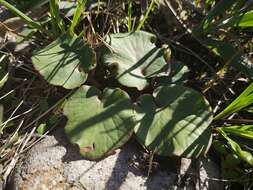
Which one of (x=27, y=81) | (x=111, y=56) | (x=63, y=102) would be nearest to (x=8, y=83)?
(x=27, y=81)

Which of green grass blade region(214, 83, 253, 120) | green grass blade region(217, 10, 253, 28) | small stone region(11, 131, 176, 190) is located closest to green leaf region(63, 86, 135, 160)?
small stone region(11, 131, 176, 190)

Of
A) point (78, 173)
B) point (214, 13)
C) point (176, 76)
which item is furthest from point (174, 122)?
point (214, 13)

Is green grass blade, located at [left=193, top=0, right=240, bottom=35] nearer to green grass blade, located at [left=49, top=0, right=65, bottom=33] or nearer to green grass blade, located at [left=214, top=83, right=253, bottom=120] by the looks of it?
green grass blade, located at [left=214, top=83, right=253, bottom=120]

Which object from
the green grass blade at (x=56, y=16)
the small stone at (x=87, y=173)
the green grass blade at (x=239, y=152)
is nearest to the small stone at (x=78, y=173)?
the small stone at (x=87, y=173)

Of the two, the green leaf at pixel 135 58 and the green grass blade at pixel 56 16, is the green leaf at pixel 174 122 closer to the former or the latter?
the green leaf at pixel 135 58

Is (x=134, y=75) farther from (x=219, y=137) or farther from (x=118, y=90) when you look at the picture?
(x=219, y=137)

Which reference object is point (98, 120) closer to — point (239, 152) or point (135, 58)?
point (135, 58)

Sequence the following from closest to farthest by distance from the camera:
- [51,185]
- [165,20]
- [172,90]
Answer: [51,185]
[172,90]
[165,20]
